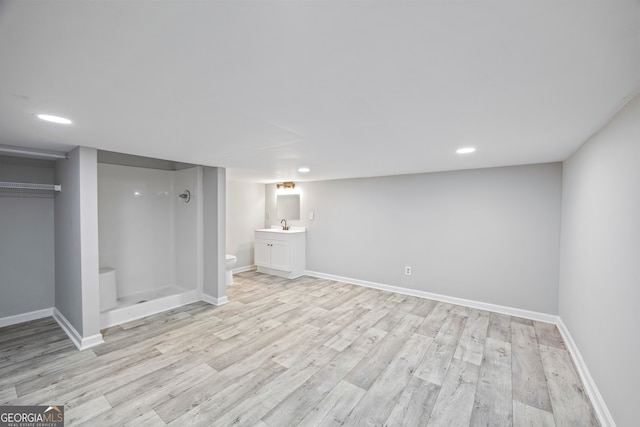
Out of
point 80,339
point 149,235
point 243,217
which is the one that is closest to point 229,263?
point 149,235

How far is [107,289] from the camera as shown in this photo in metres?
3.32

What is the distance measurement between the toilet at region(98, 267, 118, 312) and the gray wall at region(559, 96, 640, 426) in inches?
188

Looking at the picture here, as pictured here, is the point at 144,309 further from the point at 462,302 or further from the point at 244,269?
the point at 462,302

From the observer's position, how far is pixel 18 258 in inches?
124

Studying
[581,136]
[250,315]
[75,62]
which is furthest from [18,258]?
[581,136]

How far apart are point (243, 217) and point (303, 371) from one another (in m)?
3.95

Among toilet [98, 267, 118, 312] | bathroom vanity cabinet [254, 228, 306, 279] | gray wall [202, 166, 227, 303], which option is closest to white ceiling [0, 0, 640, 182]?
gray wall [202, 166, 227, 303]

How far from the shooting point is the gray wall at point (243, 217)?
544cm

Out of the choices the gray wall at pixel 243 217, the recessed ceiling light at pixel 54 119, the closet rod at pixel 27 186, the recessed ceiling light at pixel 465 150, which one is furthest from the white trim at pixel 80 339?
the recessed ceiling light at pixel 465 150

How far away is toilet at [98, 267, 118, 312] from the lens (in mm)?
3271

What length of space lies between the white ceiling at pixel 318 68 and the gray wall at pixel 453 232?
1.44 m

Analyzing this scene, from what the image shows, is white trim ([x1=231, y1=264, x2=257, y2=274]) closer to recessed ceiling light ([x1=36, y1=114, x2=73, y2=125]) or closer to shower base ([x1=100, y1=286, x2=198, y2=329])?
shower base ([x1=100, y1=286, x2=198, y2=329])

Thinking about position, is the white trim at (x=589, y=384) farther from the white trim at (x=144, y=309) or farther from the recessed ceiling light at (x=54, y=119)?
the white trim at (x=144, y=309)

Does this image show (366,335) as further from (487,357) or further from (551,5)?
(551,5)
